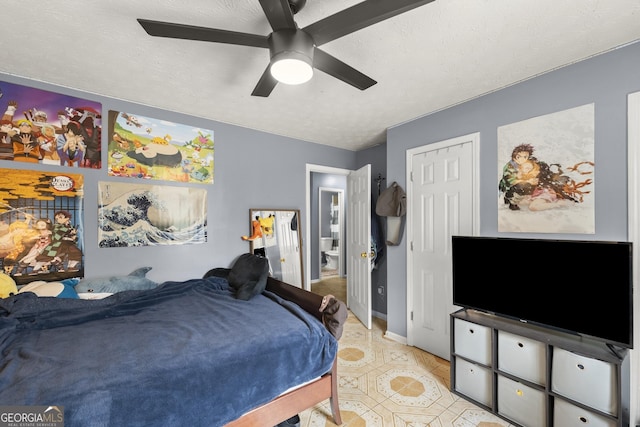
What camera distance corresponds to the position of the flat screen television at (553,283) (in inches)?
58.9

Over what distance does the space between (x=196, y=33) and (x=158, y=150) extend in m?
1.80

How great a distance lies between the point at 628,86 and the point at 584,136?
1.09 feet

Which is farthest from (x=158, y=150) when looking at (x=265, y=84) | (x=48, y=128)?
(x=265, y=84)

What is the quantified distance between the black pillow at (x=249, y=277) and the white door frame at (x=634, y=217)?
2507 mm

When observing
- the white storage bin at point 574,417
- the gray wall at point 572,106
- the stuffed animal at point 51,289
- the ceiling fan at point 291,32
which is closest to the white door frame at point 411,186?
the gray wall at point 572,106

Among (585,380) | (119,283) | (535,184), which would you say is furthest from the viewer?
(119,283)

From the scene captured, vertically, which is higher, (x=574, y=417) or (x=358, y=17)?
(x=358, y=17)

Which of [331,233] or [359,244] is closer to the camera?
[359,244]

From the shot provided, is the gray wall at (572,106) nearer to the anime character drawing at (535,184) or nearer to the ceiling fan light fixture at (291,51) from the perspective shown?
the anime character drawing at (535,184)

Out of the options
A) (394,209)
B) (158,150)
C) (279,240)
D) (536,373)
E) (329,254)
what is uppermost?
(158,150)

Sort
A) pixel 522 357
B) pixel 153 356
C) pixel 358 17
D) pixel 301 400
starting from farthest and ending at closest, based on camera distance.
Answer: pixel 522 357, pixel 301 400, pixel 153 356, pixel 358 17

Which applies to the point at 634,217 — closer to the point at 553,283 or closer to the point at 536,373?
the point at 553,283

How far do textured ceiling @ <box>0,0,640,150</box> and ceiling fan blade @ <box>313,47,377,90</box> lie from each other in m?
0.26

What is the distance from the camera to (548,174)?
1.96 meters
